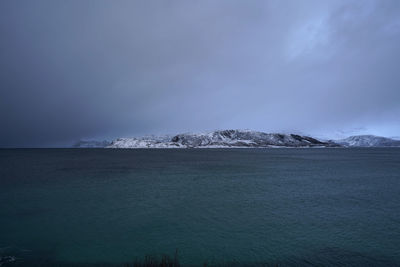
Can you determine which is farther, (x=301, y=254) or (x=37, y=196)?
(x=37, y=196)

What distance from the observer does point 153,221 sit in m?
25.2

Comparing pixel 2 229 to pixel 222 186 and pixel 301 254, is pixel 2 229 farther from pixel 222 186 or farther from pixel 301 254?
pixel 222 186

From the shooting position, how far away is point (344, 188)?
44812 millimetres

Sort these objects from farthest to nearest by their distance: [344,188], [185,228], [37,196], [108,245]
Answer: [344,188]
[37,196]
[185,228]
[108,245]

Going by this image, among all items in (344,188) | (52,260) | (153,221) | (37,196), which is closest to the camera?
(52,260)

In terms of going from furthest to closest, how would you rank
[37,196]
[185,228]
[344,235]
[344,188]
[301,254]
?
1. [344,188]
2. [37,196]
3. [185,228]
4. [344,235]
5. [301,254]

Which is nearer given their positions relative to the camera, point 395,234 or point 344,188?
point 395,234

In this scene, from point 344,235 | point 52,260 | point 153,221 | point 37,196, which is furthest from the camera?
point 37,196

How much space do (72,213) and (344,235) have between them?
3099cm

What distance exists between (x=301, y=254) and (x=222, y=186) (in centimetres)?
3008

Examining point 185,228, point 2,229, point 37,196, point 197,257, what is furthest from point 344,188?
point 37,196

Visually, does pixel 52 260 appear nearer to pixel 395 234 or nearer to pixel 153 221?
pixel 153 221

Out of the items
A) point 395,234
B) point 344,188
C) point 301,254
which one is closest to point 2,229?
point 301,254

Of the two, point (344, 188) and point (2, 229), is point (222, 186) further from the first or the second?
point (2, 229)
